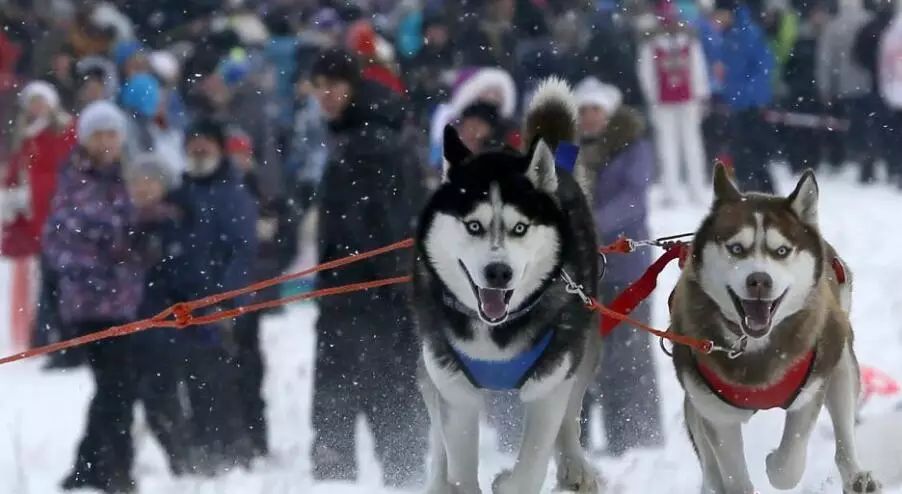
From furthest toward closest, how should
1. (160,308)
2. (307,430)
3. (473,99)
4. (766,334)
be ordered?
(473,99) → (307,430) → (160,308) → (766,334)

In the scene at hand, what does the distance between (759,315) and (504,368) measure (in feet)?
1.96

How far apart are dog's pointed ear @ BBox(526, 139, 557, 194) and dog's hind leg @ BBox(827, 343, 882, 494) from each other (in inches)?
32.3

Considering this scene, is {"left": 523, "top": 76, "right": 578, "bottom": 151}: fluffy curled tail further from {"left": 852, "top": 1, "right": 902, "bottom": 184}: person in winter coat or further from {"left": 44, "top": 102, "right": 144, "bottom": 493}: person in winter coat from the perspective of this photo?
{"left": 852, "top": 1, "right": 902, "bottom": 184}: person in winter coat

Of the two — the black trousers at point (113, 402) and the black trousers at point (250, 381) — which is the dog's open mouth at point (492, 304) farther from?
the black trousers at point (250, 381)

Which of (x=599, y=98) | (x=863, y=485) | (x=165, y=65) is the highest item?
(x=165, y=65)

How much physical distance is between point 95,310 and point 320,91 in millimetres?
1042

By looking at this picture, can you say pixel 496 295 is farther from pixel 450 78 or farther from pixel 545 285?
pixel 450 78

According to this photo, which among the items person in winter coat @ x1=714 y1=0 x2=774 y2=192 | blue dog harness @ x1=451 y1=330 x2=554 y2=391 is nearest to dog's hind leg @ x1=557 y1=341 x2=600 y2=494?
blue dog harness @ x1=451 y1=330 x2=554 y2=391

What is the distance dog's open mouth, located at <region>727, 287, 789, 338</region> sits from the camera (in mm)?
3309

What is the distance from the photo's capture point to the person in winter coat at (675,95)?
8.44m

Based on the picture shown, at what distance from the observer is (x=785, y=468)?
3451 mm

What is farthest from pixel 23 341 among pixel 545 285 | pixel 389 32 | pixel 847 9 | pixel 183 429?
pixel 847 9

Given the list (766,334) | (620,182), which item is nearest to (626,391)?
(620,182)

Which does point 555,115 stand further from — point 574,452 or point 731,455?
point 731,455
